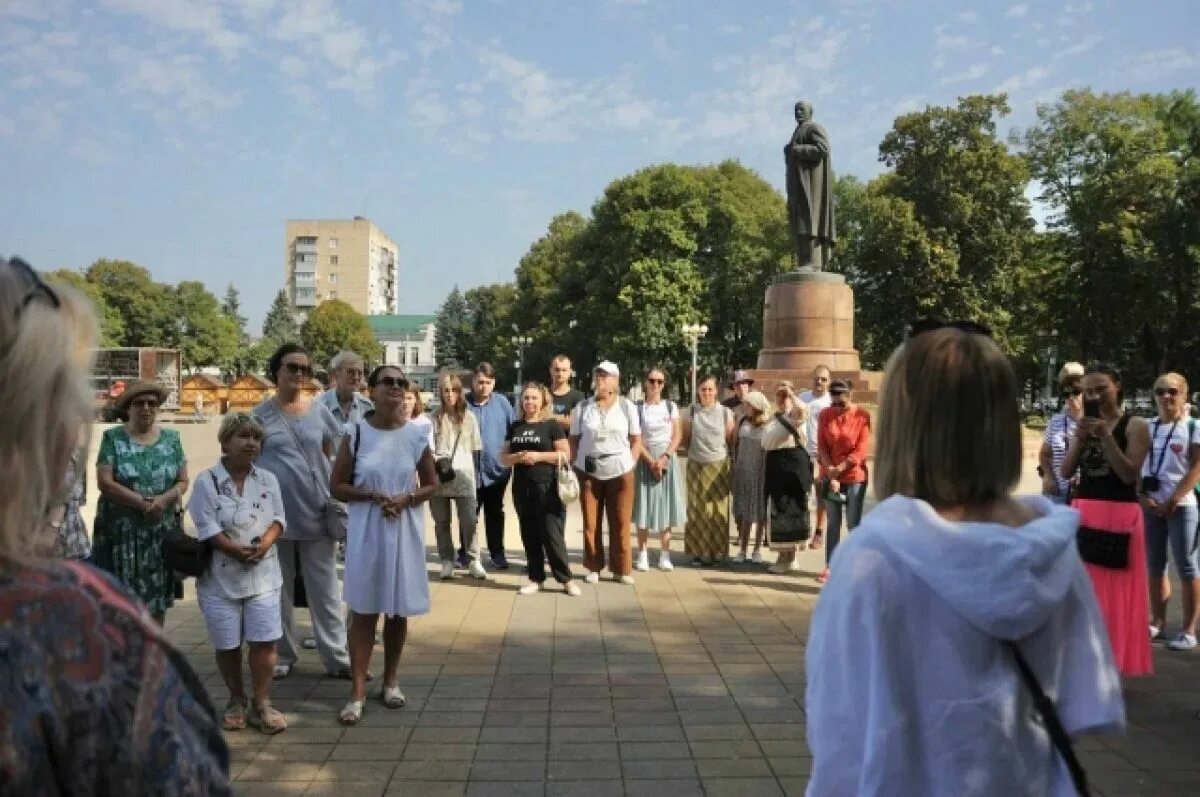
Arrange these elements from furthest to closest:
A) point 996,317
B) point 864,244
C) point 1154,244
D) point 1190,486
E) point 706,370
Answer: point 706,370, point 864,244, point 996,317, point 1154,244, point 1190,486

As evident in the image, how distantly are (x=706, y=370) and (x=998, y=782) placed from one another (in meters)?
48.0

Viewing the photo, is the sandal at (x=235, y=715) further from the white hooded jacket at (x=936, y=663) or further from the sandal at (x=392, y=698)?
the white hooded jacket at (x=936, y=663)

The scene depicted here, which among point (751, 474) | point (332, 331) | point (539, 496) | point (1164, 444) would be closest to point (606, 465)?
point (539, 496)

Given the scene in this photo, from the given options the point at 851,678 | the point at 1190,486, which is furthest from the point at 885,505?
the point at 1190,486

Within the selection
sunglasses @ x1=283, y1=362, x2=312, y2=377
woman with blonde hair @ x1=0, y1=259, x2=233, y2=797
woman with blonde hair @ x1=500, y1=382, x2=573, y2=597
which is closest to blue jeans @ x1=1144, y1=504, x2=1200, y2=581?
woman with blonde hair @ x1=500, y1=382, x2=573, y2=597

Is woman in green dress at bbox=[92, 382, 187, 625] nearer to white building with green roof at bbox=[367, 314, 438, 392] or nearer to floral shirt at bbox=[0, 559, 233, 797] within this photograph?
floral shirt at bbox=[0, 559, 233, 797]

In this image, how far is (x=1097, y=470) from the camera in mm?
5578

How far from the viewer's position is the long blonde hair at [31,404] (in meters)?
1.12

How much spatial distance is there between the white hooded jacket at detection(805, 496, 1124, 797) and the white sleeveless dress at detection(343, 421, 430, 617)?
3598 millimetres

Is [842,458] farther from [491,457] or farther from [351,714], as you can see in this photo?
[351,714]

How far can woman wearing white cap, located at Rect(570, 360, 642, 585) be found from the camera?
8.41 metres

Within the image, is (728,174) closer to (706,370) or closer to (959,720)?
(706,370)

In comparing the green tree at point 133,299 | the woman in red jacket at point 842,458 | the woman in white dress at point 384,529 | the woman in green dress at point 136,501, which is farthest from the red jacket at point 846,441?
the green tree at point 133,299

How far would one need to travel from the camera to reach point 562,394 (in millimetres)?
9508
